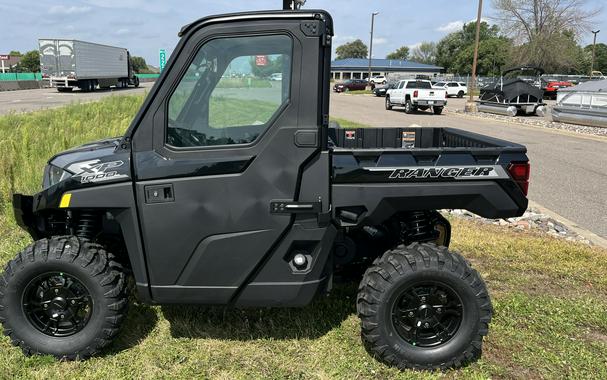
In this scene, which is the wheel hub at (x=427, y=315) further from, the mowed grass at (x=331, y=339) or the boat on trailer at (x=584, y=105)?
the boat on trailer at (x=584, y=105)

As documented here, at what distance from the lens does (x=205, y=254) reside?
117 inches

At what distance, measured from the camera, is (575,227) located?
21.7 feet

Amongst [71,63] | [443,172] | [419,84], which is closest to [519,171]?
[443,172]

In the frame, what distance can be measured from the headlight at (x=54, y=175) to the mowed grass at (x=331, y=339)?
115cm

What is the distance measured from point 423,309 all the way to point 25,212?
277 cm

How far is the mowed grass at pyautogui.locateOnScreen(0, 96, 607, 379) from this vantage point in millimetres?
3125

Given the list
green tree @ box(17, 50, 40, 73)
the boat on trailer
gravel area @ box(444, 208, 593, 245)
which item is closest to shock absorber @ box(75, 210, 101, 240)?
gravel area @ box(444, 208, 593, 245)

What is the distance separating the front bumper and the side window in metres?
1.17

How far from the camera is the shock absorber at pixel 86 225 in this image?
10.7 feet

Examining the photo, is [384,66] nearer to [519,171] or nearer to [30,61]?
[30,61]

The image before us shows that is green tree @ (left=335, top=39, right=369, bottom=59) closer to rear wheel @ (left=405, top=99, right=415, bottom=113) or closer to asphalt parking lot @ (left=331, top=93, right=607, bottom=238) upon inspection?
rear wheel @ (left=405, top=99, right=415, bottom=113)

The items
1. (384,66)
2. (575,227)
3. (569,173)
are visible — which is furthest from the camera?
(384,66)

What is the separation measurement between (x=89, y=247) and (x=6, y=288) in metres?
0.58

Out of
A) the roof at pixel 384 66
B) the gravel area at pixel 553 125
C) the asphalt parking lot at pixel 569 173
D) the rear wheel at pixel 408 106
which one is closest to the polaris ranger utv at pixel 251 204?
the asphalt parking lot at pixel 569 173
